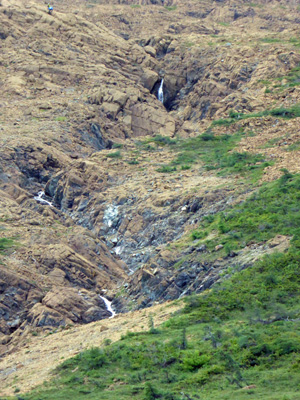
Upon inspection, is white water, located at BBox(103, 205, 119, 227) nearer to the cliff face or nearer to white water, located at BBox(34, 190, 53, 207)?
the cliff face

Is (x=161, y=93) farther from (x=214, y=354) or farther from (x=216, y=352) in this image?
(x=214, y=354)

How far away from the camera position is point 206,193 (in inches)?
1903

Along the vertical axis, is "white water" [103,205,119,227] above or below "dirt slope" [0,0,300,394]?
below

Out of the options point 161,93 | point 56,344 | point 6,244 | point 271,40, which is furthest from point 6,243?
point 271,40

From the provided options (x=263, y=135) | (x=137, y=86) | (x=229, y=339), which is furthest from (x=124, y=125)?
(x=229, y=339)

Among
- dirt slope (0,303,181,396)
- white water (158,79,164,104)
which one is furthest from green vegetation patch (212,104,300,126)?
dirt slope (0,303,181,396)

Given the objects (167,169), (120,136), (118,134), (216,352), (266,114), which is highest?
(216,352)

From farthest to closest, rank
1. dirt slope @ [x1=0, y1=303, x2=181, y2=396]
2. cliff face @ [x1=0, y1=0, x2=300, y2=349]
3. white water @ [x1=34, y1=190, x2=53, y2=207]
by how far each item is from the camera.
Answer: white water @ [x1=34, y1=190, x2=53, y2=207] → cliff face @ [x1=0, y1=0, x2=300, y2=349] → dirt slope @ [x1=0, y1=303, x2=181, y2=396]

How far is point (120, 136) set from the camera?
61.3 m

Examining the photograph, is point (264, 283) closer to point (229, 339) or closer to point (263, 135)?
point (229, 339)

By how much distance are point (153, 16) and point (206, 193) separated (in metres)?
37.5

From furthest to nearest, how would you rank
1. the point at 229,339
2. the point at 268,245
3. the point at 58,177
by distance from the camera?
the point at 58,177 → the point at 268,245 → the point at 229,339

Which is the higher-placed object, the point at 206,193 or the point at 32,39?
the point at 32,39

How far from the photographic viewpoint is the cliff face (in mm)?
41750
